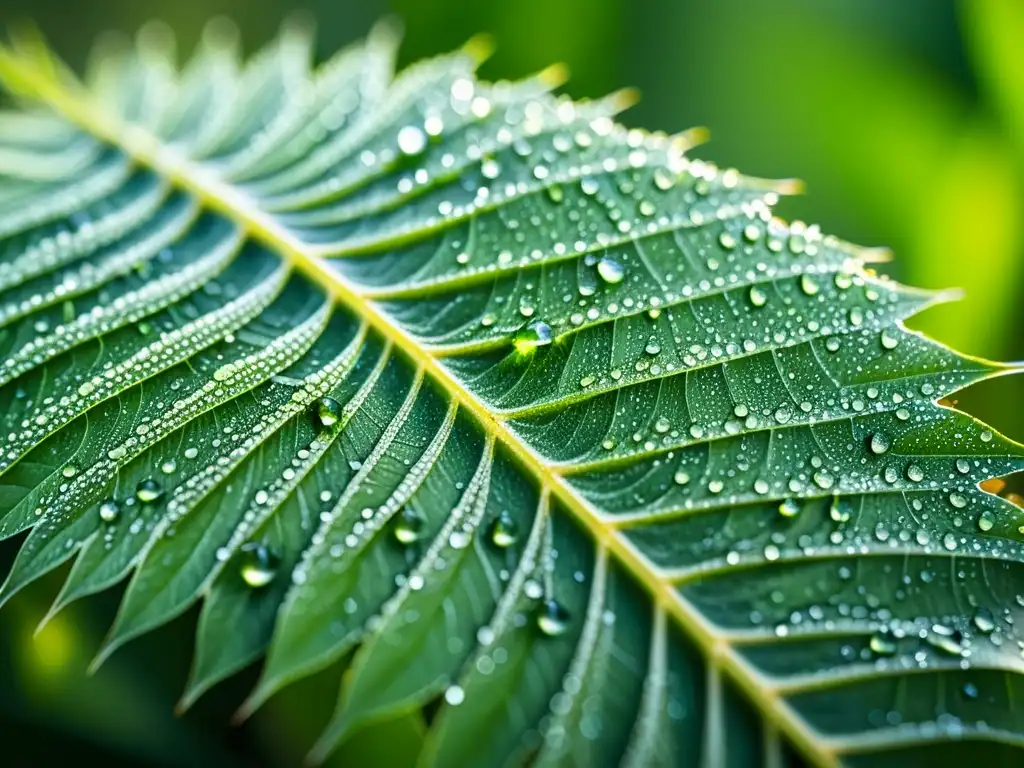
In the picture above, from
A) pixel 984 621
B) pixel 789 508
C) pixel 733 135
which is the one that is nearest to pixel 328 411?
pixel 789 508

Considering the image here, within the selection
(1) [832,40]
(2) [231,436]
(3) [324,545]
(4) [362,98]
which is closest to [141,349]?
(2) [231,436]

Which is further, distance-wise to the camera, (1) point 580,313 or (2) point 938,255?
(2) point 938,255

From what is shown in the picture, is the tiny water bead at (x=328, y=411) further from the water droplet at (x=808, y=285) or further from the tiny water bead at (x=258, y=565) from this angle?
the water droplet at (x=808, y=285)

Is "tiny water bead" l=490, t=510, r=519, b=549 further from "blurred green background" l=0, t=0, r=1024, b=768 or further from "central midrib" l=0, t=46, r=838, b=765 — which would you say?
"blurred green background" l=0, t=0, r=1024, b=768

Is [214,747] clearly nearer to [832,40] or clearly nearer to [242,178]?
[242,178]

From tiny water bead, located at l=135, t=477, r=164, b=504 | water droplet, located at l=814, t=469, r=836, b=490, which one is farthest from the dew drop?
tiny water bead, located at l=135, t=477, r=164, b=504

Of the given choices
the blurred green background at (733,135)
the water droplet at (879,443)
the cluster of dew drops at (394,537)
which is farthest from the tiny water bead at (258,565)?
the water droplet at (879,443)
